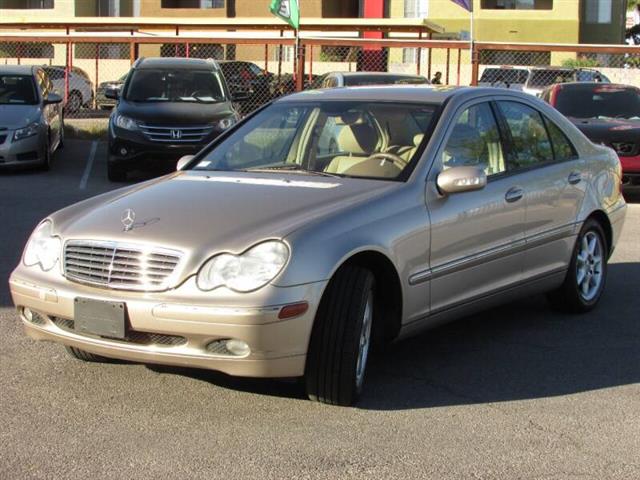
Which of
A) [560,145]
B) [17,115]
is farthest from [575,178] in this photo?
[17,115]

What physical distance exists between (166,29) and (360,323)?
1356 inches

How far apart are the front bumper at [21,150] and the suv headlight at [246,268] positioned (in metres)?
10.7

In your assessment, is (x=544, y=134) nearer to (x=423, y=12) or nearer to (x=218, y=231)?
(x=218, y=231)

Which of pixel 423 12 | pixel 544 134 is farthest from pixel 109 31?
pixel 544 134

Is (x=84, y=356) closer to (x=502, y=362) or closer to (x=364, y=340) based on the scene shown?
(x=364, y=340)

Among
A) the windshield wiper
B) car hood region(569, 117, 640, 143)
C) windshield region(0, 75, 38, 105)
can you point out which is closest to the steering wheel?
the windshield wiper

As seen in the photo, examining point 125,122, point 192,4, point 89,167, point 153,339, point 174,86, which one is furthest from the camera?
point 192,4

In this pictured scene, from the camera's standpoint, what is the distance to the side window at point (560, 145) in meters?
6.74

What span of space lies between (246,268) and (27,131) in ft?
35.7

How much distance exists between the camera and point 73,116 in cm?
2512

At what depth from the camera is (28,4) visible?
158 ft

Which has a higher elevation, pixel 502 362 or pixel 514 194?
pixel 514 194

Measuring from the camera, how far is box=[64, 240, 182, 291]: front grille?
4.59 m

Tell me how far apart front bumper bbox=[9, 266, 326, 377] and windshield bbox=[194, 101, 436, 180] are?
137 cm
